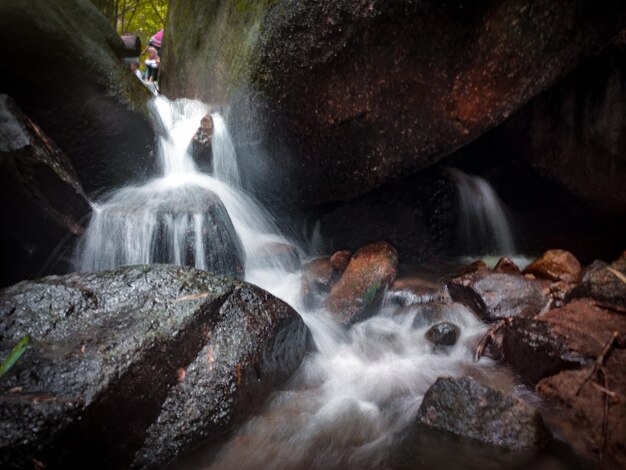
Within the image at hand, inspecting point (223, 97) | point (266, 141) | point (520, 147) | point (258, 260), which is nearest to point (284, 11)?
point (266, 141)

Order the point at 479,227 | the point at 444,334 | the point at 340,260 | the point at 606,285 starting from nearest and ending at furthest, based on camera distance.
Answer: the point at 606,285 < the point at 444,334 < the point at 340,260 < the point at 479,227

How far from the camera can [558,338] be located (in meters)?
2.87

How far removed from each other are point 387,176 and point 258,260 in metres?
1.96

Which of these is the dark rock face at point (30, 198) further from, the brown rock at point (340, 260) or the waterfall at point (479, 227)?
the waterfall at point (479, 227)

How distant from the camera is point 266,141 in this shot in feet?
16.0

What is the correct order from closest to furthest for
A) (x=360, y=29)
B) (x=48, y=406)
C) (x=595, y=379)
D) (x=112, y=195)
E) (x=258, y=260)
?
(x=48, y=406), (x=595, y=379), (x=360, y=29), (x=112, y=195), (x=258, y=260)

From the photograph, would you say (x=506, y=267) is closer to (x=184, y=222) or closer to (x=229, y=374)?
(x=229, y=374)

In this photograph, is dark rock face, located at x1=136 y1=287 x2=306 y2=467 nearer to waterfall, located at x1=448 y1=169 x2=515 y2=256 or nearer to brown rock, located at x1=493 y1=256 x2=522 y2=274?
brown rock, located at x1=493 y1=256 x2=522 y2=274

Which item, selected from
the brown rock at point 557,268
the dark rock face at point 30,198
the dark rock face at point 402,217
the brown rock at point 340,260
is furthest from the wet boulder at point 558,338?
the dark rock face at point 30,198

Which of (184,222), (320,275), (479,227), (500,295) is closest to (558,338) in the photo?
(500,295)

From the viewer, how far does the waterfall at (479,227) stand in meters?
5.88

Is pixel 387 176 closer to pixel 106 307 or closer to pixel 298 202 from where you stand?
pixel 298 202

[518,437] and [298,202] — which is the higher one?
[298,202]

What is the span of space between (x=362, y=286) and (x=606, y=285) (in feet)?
7.48
